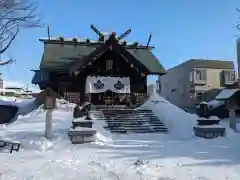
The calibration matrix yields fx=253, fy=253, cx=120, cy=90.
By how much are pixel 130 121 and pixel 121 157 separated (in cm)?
671

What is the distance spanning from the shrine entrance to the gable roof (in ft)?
8.13

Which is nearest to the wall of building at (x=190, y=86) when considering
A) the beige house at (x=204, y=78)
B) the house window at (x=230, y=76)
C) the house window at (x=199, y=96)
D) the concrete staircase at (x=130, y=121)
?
the beige house at (x=204, y=78)

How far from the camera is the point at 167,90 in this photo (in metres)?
46.6

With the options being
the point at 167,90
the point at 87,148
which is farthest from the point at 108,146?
the point at 167,90

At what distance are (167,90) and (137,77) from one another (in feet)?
86.7

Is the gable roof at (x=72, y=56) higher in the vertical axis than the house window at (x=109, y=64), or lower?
higher

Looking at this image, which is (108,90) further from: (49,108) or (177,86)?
(177,86)

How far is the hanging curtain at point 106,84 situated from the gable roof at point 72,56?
240 cm

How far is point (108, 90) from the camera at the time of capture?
19828 mm

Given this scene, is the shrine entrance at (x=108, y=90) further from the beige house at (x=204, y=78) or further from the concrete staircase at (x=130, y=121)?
the beige house at (x=204, y=78)

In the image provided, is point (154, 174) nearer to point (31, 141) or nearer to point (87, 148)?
point (87, 148)

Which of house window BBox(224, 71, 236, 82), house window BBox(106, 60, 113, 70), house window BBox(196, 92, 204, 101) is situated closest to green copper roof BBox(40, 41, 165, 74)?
house window BBox(106, 60, 113, 70)

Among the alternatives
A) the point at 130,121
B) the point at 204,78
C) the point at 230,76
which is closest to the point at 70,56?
the point at 130,121

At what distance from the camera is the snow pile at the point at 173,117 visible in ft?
43.1
